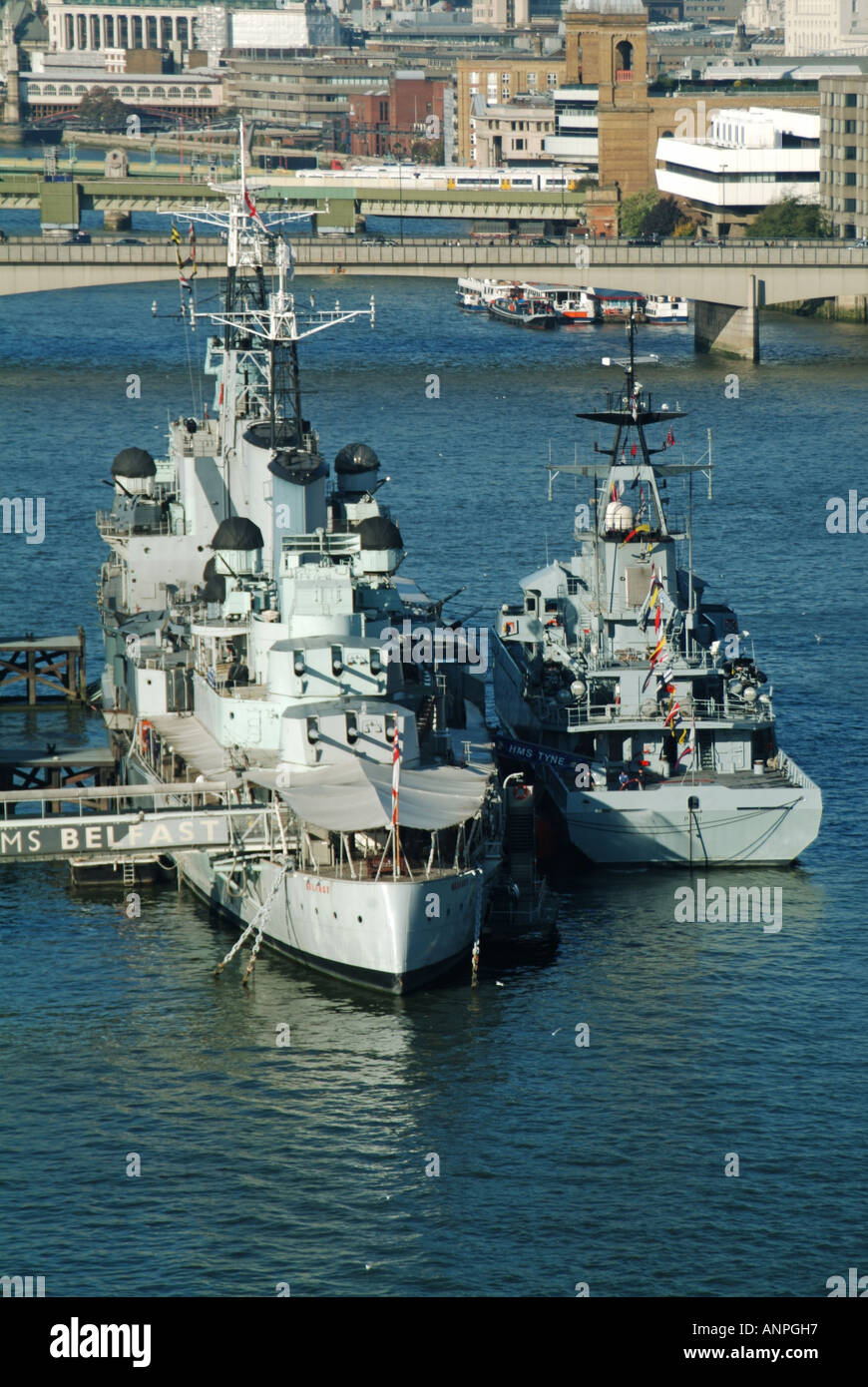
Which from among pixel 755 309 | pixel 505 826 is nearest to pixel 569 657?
pixel 505 826

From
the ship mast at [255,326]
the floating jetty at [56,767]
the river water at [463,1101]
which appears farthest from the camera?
the ship mast at [255,326]

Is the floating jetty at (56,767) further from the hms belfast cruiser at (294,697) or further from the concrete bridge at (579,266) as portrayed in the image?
the concrete bridge at (579,266)

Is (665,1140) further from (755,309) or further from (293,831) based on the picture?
(755,309)

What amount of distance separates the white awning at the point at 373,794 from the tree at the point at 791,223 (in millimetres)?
132863

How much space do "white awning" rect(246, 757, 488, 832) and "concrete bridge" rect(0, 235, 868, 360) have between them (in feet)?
323

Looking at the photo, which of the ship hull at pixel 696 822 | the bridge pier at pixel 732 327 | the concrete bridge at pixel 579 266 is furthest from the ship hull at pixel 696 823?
the concrete bridge at pixel 579 266

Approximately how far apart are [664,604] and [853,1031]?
1799 centimetres

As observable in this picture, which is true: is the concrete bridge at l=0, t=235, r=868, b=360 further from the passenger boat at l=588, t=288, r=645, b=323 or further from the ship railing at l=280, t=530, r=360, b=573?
the ship railing at l=280, t=530, r=360, b=573

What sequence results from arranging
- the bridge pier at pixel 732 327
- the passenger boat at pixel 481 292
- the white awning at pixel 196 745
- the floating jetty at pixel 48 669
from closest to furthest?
the white awning at pixel 196 745 → the floating jetty at pixel 48 669 → the bridge pier at pixel 732 327 → the passenger boat at pixel 481 292

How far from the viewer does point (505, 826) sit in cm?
5850

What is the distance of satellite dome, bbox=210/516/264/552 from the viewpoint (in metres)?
63.3

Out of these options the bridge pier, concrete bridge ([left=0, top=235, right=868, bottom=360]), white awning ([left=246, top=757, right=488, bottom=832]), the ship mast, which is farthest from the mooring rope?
the bridge pier

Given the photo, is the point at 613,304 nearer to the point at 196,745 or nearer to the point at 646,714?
the point at 646,714

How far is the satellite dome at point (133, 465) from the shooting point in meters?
79.3
